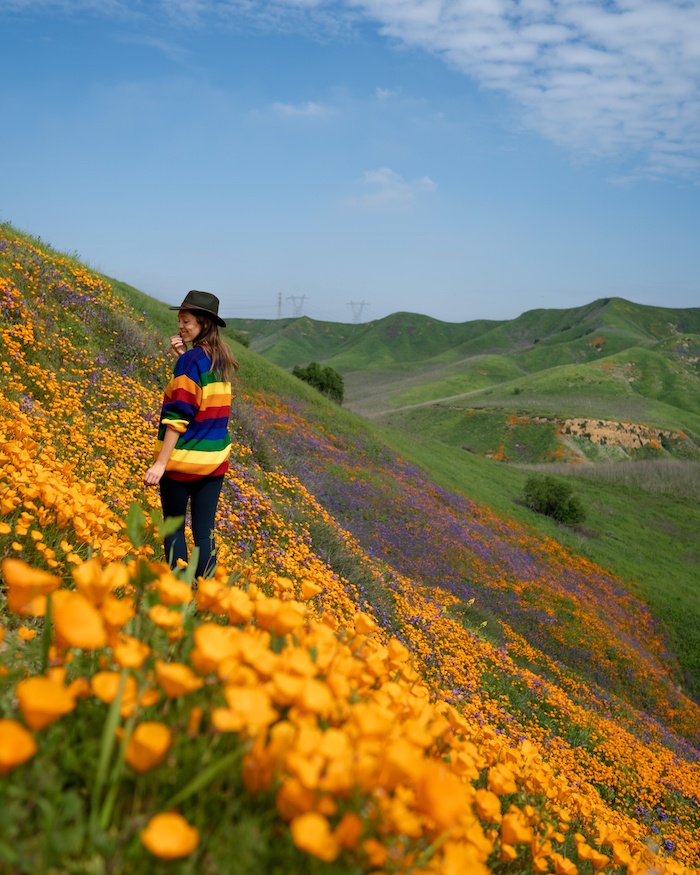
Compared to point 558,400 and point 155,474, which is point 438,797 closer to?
point 155,474

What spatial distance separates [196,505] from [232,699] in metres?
3.49

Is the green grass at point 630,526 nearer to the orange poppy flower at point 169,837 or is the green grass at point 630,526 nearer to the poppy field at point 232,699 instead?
the poppy field at point 232,699

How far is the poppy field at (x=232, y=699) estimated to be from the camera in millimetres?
991

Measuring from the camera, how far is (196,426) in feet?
13.9

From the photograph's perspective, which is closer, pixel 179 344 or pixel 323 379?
pixel 179 344

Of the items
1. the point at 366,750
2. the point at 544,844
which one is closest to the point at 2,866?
the point at 366,750

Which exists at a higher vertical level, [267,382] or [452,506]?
[267,382]

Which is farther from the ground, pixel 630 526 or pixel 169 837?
pixel 169 837

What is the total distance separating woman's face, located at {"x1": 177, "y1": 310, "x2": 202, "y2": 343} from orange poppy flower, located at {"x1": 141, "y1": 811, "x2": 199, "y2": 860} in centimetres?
400

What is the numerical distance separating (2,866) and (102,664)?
1.61ft

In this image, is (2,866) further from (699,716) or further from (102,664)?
(699,716)

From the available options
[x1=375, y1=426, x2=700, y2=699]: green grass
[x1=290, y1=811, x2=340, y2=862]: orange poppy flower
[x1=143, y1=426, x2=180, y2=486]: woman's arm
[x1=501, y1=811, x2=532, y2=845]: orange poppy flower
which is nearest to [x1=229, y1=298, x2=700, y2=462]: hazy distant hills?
[x1=375, y1=426, x2=700, y2=699]: green grass

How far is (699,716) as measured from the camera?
1739cm

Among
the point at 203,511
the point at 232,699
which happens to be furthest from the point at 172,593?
the point at 203,511
